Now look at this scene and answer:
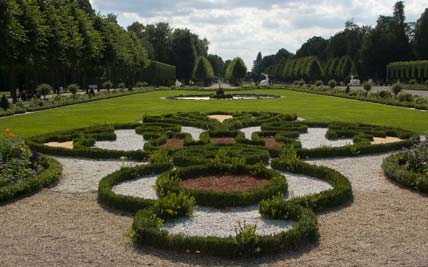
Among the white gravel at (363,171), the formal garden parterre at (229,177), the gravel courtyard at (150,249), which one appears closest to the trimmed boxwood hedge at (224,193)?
the formal garden parterre at (229,177)

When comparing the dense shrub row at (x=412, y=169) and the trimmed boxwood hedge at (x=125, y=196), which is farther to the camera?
the dense shrub row at (x=412, y=169)

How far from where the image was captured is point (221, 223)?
21.4 ft

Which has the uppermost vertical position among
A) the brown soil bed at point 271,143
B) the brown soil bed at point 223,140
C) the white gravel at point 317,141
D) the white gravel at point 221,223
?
the brown soil bed at point 223,140

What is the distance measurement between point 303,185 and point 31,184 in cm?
470

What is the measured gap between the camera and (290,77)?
109 meters

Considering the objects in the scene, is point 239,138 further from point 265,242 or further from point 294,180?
point 265,242

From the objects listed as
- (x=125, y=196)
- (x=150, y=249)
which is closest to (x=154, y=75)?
(x=125, y=196)

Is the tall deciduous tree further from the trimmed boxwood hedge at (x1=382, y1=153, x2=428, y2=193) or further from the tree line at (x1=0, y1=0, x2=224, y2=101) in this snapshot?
the trimmed boxwood hedge at (x1=382, y1=153, x2=428, y2=193)

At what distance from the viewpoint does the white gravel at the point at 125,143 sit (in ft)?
42.0

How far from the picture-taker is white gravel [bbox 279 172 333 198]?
8.02 m

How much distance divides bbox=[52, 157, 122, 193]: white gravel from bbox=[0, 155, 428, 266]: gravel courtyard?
1.45 feet

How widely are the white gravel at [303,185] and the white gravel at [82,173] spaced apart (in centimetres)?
345

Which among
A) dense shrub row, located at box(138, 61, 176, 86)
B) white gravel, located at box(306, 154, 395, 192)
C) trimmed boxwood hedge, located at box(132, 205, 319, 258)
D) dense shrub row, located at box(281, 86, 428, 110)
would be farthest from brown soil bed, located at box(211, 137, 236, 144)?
dense shrub row, located at box(138, 61, 176, 86)

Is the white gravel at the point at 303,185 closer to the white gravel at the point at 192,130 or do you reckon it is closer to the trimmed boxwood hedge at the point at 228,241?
the trimmed boxwood hedge at the point at 228,241
